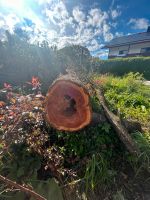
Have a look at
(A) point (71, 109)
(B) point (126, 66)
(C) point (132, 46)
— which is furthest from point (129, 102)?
(C) point (132, 46)

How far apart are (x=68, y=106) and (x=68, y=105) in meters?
0.02

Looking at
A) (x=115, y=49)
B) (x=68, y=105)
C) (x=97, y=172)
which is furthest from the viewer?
(x=115, y=49)

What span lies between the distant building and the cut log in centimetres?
2019

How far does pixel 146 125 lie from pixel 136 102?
141cm

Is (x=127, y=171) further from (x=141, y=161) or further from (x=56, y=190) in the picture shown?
(x=56, y=190)

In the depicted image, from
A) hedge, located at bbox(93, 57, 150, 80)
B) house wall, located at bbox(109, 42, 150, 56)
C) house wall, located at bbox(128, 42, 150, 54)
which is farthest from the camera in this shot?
house wall, located at bbox(109, 42, 150, 56)

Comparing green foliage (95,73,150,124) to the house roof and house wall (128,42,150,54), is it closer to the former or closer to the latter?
the house roof

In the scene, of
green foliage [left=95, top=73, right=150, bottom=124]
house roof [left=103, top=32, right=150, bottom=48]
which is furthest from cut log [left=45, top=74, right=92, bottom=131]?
house roof [left=103, top=32, right=150, bottom=48]

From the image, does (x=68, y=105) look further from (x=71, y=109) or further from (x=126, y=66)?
(x=126, y=66)

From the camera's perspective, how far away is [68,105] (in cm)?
232

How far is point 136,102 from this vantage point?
14.5 ft

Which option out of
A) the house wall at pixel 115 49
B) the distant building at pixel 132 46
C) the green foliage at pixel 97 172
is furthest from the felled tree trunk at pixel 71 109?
the house wall at pixel 115 49

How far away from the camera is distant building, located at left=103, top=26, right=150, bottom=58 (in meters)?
20.0

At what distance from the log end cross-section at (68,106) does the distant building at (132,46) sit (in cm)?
2019
